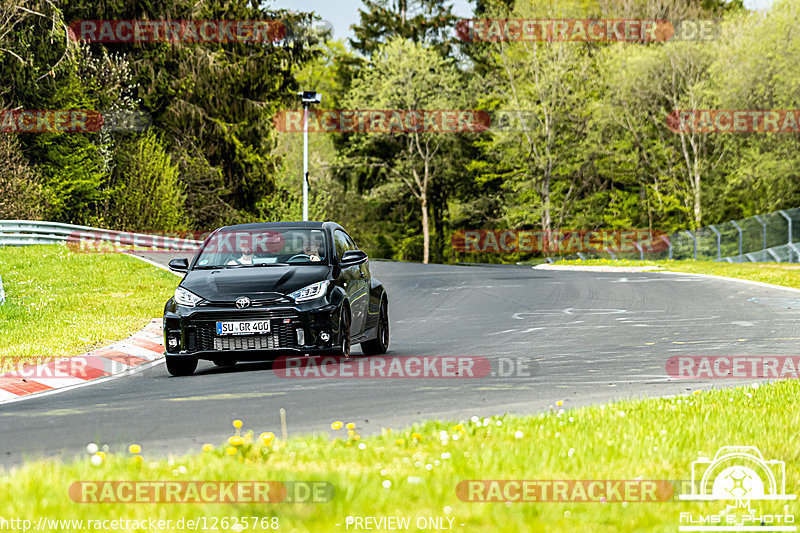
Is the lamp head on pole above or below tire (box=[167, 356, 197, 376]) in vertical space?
Answer: above

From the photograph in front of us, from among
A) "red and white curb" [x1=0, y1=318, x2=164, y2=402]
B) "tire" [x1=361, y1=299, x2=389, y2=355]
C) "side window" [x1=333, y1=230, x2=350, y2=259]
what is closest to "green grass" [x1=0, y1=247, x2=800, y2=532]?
"red and white curb" [x1=0, y1=318, x2=164, y2=402]

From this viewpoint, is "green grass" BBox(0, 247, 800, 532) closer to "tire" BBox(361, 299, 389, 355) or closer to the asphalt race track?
the asphalt race track

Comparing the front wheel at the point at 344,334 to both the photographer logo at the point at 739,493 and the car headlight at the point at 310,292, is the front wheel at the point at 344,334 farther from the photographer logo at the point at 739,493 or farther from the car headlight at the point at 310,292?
the photographer logo at the point at 739,493

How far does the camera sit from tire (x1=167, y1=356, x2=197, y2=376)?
39.0 ft

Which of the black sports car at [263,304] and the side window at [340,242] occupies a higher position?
the side window at [340,242]

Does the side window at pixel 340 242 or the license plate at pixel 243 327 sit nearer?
the license plate at pixel 243 327

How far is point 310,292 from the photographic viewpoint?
1185cm

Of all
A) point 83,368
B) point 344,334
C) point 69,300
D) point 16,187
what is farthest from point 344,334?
point 16,187

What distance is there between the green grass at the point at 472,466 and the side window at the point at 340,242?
508 cm

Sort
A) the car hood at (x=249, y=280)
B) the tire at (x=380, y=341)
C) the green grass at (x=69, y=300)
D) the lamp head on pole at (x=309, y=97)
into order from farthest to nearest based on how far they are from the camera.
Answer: the lamp head on pole at (x=309, y=97) → the green grass at (x=69, y=300) → the tire at (x=380, y=341) → the car hood at (x=249, y=280)

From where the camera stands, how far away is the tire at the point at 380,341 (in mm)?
13812

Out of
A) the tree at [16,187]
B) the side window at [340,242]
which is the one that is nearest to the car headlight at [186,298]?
the side window at [340,242]

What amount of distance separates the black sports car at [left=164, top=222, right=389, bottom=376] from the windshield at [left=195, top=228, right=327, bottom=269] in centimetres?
1

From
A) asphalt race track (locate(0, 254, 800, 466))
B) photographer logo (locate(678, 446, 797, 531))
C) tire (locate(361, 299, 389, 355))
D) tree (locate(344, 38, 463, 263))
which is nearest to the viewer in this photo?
photographer logo (locate(678, 446, 797, 531))
